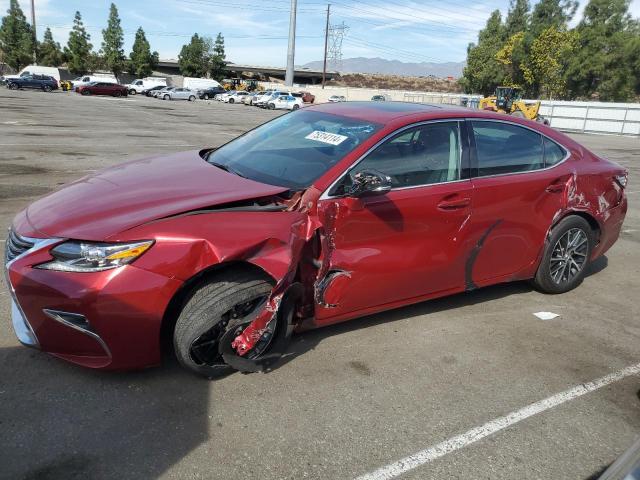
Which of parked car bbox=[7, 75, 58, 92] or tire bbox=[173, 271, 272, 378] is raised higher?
parked car bbox=[7, 75, 58, 92]

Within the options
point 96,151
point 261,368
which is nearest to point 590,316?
point 261,368

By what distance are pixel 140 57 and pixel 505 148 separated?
9219 centimetres

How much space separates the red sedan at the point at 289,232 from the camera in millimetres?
2684

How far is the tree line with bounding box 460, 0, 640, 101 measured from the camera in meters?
49.2

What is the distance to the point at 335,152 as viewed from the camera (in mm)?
3514

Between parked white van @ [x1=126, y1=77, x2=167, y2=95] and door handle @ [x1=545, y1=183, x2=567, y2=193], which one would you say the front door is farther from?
parked white van @ [x1=126, y1=77, x2=167, y2=95]

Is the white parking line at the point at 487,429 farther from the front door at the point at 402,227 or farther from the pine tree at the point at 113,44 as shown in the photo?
the pine tree at the point at 113,44

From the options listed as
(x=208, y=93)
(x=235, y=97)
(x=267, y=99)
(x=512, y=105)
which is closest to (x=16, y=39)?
(x=208, y=93)

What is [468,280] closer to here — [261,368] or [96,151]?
[261,368]

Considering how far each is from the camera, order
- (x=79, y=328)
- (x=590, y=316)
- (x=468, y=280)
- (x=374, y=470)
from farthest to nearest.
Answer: (x=590, y=316) < (x=468, y=280) < (x=79, y=328) < (x=374, y=470)

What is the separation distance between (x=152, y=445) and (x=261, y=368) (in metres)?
0.82

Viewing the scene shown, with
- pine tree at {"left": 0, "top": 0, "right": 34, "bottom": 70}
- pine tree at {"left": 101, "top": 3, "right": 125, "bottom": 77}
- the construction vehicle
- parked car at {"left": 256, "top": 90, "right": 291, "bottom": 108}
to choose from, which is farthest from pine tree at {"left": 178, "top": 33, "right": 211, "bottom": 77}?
the construction vehicle

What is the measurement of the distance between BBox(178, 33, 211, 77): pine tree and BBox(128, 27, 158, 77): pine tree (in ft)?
19.2

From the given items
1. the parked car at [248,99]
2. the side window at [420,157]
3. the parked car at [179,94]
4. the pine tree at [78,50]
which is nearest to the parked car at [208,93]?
the parked car at [179,94]
